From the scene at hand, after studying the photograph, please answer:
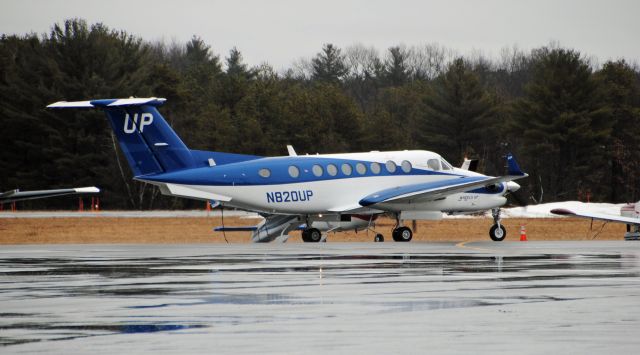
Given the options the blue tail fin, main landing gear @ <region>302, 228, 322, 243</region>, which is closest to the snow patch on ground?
main landing gear @ <region>302, 228, 322, 243</region>

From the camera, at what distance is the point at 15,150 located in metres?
80.3

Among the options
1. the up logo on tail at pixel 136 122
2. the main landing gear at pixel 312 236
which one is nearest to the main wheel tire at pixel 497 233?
the main landing gear at pixel 312 236

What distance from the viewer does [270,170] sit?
3309 cm

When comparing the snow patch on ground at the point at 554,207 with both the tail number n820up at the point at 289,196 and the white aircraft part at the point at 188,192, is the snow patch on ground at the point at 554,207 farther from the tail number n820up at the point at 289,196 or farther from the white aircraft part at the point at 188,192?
the white aircraft part at the point at 188,192

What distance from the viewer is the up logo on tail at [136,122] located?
32.4 m

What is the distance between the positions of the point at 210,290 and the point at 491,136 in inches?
2864

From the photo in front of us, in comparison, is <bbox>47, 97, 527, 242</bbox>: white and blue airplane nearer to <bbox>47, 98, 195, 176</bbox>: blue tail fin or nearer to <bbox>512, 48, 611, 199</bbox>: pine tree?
<bbox>47, 98, 195, 176</bbox>: blue tail fin

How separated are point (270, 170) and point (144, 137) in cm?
378

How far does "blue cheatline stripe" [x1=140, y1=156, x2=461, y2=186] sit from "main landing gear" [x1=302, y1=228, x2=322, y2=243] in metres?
1.63

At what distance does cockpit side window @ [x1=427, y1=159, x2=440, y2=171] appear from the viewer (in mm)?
35188

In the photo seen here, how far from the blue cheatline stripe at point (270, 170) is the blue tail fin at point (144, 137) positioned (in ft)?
1.08

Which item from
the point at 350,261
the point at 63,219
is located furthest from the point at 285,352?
the point at 63,219

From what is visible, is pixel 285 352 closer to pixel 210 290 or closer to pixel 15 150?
pixel 210 290

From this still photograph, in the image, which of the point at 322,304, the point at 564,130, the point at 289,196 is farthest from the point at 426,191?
the point at 564,130
